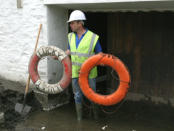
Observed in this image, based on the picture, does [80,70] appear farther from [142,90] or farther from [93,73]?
[142,90]

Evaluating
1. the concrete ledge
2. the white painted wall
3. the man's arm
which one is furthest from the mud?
the man's arm

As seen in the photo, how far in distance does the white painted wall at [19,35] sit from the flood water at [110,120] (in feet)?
3.04

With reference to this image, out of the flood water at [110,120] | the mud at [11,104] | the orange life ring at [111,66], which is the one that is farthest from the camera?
the mud at [11,104]

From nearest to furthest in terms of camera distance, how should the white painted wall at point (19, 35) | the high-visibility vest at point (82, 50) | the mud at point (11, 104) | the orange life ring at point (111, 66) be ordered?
the orange life ring at point (111, 66)
the high-visibility vest at point (82, 50)
the mud at point (11, 104)
the white painted wall at point (19, 35)

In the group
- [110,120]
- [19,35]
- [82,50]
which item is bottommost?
[110,120]

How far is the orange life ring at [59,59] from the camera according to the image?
416 cm

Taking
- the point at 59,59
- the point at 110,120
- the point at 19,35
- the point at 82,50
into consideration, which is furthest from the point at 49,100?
the point at 19,35

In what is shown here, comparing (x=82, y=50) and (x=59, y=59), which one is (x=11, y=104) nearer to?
(x=59, y=59)

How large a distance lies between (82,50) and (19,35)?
179 centimetres

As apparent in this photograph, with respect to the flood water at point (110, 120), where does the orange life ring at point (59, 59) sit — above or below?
above

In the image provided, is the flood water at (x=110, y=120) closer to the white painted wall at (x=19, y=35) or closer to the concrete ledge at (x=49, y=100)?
the concrete ledge at (x=49, y=100)

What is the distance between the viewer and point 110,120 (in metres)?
4.44

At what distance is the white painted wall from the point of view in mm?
4707

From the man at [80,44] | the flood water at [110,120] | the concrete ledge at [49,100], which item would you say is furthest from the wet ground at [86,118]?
the man at [80,44]
